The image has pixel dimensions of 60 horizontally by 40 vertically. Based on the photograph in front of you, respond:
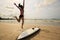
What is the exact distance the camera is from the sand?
1.38 metres

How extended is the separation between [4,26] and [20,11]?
243 mm

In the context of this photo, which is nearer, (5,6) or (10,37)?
(10,37)

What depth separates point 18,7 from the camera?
1.46 m

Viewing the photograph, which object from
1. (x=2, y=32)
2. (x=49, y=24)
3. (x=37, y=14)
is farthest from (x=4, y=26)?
(x=49, y=24)

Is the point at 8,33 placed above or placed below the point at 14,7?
below

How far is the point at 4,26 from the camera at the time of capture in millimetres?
1541

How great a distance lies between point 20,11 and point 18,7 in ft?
0.14

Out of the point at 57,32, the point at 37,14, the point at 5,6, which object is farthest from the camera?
the point at 5,6

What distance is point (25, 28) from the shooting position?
1479 millimetres

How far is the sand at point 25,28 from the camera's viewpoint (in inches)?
54.4

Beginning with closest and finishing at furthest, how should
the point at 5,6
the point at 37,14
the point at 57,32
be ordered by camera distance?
1. the point at 57,32
2. the point at 37,14
3. the point at 5,6

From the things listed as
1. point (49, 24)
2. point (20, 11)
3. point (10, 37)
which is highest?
point (20, 11)

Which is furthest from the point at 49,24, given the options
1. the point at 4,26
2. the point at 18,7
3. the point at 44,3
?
the point at 4,26

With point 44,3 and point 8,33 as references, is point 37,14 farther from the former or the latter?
point 8,33
